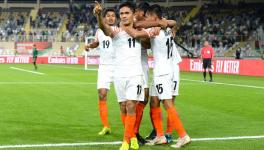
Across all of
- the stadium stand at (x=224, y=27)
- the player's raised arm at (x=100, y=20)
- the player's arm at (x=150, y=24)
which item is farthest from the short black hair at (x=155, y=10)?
the stadium stand at (x=224, y=27)

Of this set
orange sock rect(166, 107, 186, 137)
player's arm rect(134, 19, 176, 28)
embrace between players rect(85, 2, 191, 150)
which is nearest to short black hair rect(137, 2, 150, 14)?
embrace between players rect(85, 2, 191, 150)

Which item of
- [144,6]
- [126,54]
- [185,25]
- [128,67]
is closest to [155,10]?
[144,6]

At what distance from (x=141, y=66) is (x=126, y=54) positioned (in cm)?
36

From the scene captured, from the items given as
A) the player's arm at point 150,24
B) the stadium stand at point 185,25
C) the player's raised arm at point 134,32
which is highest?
the stadium stand at point 185,25

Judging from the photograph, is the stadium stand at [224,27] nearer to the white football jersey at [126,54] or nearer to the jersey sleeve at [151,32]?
the jersey sleeve at [151,32]

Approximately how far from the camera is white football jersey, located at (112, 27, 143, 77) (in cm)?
754

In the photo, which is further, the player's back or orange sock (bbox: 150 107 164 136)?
orange sock (bbox: 150 107 164 136)

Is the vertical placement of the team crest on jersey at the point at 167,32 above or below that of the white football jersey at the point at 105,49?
above

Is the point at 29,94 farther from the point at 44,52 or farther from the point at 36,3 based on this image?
the point at 36,3

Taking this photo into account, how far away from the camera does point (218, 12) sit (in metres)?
54.3

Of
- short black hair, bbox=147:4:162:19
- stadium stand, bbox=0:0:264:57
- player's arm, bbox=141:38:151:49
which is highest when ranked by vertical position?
stadium stand, bbox=0:0:264:57

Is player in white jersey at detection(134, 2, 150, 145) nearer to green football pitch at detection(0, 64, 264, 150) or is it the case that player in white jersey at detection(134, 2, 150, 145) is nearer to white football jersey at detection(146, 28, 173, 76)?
white football jersey at detection(146, 28, 173, 76)

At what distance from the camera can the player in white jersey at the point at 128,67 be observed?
7477mm

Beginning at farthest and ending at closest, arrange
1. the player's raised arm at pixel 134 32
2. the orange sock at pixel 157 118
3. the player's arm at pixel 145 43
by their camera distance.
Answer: the orange sock at pixel 157 118 → the player's arm at pixel 145 43 → the player's raised arm at pixel 134 32
